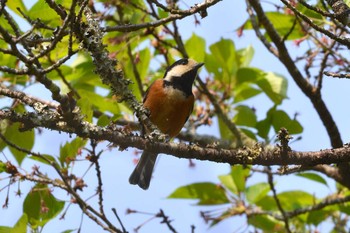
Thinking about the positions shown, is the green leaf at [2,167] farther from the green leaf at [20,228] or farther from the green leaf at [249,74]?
the green leaf at [249,74]

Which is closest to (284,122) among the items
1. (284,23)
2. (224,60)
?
(284,23)

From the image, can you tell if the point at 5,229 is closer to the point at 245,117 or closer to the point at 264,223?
the point at 245,117

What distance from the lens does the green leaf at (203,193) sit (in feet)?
14.1

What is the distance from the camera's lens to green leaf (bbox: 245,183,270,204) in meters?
4.38

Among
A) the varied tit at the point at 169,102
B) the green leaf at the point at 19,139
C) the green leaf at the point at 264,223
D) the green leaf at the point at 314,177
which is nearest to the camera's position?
the green leaf at the point at 19,139

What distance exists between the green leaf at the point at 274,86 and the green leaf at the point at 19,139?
5.62 feet

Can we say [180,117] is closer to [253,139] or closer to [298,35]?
[253,139]

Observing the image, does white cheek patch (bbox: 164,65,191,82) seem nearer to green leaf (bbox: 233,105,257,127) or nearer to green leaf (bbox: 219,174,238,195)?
green leaf (bbox: 233,105,257,127)

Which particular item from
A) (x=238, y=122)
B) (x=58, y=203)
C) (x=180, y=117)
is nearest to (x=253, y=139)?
(x=238, y=122)

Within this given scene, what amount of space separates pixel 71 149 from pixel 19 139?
744 mm

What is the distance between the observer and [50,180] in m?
3.18

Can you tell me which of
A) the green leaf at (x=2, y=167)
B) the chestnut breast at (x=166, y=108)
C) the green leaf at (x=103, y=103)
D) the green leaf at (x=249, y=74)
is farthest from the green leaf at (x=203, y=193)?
the green leaf at (x=2, y=167)

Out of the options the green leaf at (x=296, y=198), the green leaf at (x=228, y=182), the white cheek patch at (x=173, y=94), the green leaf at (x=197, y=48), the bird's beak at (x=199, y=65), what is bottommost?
the green leaf at (x=296, y=198)

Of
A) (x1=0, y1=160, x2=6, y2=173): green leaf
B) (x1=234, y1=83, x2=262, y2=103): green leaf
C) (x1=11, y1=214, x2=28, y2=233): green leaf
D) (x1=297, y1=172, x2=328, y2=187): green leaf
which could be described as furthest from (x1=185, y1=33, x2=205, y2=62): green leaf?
(x1=11, y1=214, x2=28, y2=233): green leaf
